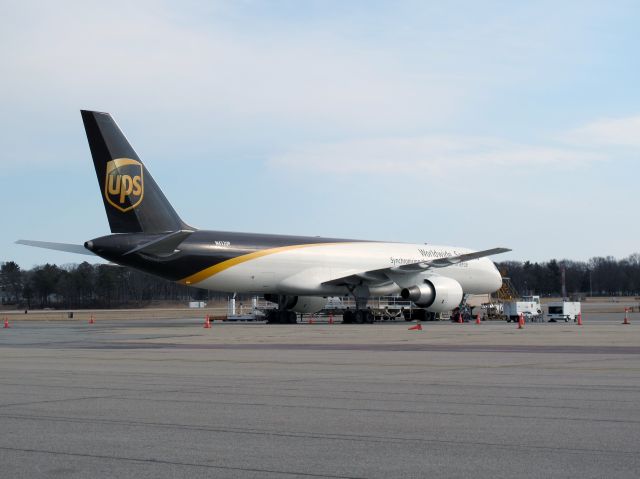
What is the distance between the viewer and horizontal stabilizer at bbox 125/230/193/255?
40156 mm

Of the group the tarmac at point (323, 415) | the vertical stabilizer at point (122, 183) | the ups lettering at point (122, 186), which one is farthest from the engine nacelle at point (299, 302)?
the tarmac at point (323, 415)

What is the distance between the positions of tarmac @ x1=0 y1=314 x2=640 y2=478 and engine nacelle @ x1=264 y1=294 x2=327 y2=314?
29214 millimetres

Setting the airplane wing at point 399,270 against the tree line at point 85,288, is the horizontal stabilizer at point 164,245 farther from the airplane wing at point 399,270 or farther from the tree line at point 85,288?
the tree line at point 85,288

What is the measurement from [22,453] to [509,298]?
208 ft

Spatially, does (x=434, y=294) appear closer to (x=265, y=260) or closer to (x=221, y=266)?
(x=265, y=260)

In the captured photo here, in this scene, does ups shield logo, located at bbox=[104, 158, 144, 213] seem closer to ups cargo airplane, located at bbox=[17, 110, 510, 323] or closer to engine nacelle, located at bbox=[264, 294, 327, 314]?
ups cargo airplane, located at bbox=[17, 110, 510, 323]

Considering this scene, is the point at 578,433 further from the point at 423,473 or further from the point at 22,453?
the point at 22,453

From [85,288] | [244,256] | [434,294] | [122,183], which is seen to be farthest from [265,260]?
[85,288]

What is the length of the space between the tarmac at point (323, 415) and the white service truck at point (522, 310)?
3453cm

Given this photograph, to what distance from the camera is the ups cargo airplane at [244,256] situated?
132ft

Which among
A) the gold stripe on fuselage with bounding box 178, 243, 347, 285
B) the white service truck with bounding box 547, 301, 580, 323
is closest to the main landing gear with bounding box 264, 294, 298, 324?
the gold stripe on fuselage with bounding box 178, 243, 347, 285

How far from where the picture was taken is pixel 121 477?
7438 mm

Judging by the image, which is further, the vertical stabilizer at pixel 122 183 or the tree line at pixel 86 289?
the tree line at pixel 86 289

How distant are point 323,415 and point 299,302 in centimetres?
4075
